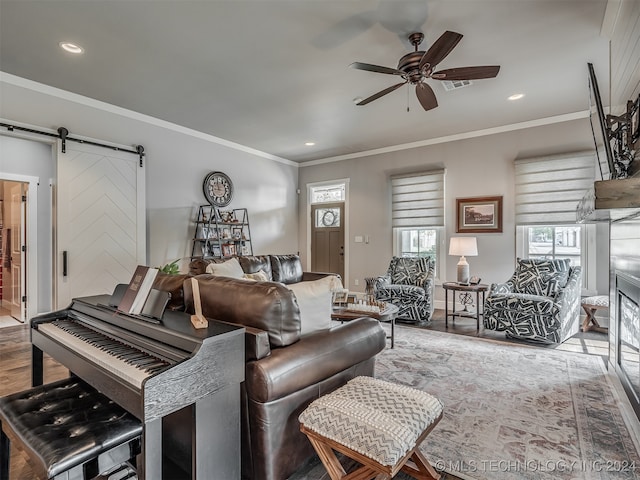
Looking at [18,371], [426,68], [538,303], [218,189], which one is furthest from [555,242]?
[18,371]

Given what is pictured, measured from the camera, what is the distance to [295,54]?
313 centimetres

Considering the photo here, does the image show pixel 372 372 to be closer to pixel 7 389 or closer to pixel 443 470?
pixel 443 470

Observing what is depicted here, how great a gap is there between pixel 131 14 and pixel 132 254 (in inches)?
116

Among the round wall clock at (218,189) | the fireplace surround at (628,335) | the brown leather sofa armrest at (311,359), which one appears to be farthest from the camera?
the round wall clock at (218,189)

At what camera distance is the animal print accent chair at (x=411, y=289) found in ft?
14.8

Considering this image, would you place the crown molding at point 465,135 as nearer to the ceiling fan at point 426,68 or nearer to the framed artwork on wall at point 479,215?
the framed artwork on wall at point 479,215

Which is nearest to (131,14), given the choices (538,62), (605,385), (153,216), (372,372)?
(153,216)

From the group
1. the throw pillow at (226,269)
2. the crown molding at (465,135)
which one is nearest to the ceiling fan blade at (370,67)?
the throw pillow at (226,269)

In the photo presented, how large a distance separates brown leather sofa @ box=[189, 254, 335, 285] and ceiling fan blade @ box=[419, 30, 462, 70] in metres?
3.12

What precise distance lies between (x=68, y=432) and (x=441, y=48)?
297 centimetres

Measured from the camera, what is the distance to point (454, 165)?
5.49m

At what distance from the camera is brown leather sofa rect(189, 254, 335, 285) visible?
4242 mm

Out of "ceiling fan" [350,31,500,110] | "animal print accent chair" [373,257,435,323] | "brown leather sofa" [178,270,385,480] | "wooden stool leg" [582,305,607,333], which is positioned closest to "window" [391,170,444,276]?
"animal print accent chair" [373,257,435,323]

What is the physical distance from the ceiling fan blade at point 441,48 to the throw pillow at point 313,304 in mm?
1788
